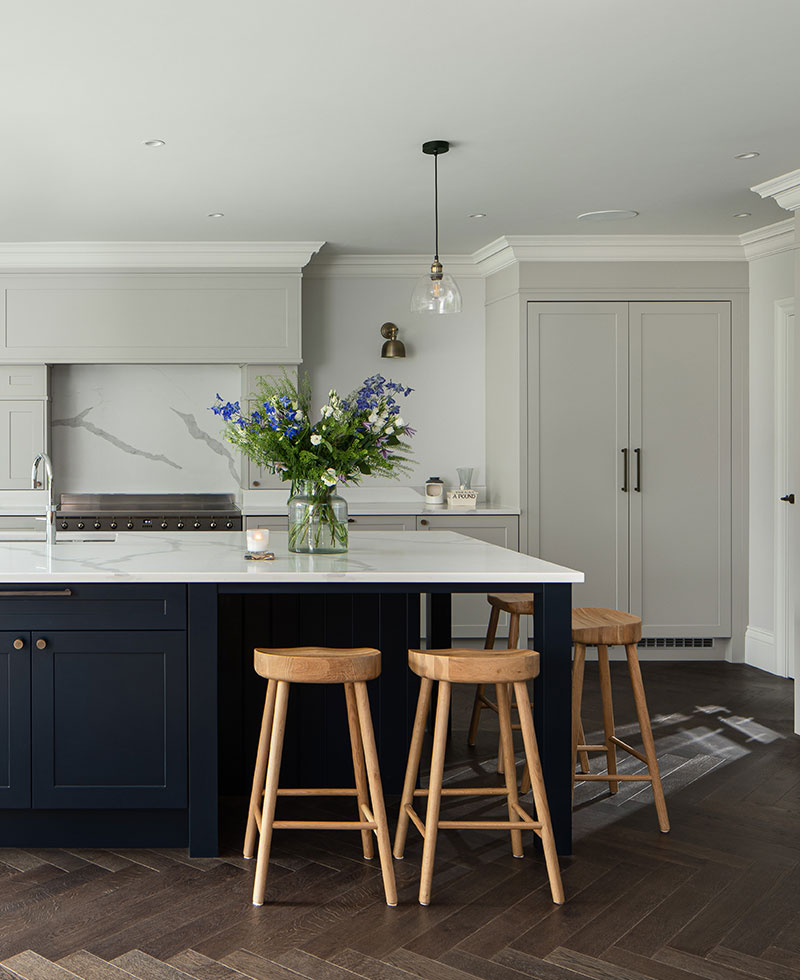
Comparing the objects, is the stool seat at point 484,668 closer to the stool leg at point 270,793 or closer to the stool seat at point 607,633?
the stool leg at point 270,793

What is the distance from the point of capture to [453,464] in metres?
6.43

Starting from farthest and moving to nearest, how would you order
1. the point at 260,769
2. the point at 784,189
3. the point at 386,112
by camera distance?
the point at 784,189, the point at 386,112, the point at 260,769

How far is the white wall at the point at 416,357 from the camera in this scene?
633 cm

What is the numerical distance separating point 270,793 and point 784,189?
12.1 ft

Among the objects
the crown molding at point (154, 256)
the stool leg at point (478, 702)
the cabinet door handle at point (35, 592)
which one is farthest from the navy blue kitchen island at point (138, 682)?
the crown molding at point (154, 256)

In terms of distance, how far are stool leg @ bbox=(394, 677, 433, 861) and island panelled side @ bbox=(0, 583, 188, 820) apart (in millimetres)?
670

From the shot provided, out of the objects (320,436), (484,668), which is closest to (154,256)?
(320,436)

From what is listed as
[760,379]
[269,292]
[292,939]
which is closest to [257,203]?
[269,292]

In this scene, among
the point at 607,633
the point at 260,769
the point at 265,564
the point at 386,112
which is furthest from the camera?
the point at 386,112

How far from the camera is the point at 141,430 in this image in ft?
20.6

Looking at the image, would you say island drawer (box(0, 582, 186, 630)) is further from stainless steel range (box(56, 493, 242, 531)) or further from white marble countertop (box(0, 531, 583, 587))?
stainless steel range (box(56, 493, 242, 531))

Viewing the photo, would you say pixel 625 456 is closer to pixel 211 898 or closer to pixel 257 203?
pixel 257 203

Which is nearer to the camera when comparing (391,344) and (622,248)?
(622,248)

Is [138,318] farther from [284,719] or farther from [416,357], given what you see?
[284,719]
